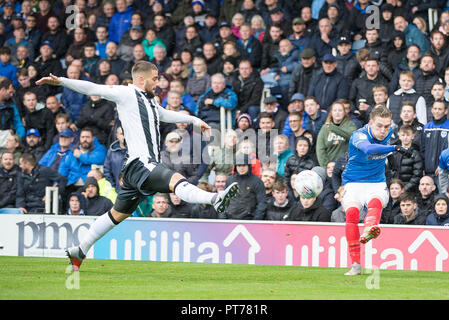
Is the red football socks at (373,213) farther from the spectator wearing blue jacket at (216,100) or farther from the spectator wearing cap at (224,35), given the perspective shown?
the spectator wearing cap at (224,35)

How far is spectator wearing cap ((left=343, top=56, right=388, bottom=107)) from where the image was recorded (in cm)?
1489

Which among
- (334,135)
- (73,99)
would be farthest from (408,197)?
(73,99)

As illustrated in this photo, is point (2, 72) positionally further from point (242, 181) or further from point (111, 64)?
point (242, 181)

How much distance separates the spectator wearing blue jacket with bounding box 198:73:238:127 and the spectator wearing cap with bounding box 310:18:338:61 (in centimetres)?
204

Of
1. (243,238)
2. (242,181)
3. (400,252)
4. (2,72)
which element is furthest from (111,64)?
(400,252)

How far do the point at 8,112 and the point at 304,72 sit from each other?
21.3ft

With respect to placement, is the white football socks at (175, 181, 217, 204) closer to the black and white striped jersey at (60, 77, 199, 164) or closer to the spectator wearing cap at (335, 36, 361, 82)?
the black and white striped jersey at (60, 77, 199, 164)

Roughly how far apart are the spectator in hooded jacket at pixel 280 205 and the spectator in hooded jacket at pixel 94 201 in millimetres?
2925

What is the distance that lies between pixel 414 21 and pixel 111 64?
21.8ft

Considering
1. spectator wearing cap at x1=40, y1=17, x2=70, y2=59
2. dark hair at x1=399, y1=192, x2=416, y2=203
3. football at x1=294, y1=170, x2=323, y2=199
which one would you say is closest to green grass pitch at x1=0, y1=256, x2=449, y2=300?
football at x1=294, y1=170, x2=323, y2=199

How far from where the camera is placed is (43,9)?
69.5ft

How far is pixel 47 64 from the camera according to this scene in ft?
63.3

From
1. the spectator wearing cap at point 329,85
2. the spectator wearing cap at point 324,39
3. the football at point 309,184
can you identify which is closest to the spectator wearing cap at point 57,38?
the spectator wearing cap at point 324,39
